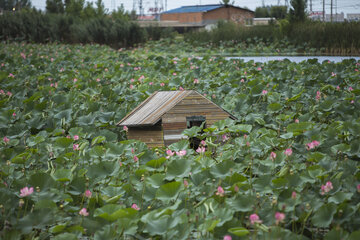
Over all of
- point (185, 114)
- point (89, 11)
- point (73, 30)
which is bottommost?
point (185, 114)

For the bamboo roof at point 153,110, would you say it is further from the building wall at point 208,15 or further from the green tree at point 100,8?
the building wall at point 208,15

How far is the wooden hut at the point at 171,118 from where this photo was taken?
2.31 metres

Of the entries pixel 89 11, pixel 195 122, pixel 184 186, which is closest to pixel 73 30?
pixel 89 11

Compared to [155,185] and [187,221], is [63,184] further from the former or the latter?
[187,221]

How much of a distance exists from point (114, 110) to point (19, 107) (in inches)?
28.9

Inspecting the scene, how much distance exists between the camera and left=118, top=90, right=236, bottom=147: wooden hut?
7.57 ft

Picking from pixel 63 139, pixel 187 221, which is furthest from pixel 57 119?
pixel 187 221

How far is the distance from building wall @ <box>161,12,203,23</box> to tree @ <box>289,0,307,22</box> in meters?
20.1

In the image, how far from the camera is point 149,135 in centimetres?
234

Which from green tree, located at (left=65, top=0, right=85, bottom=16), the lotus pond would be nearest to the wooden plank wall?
the lotus pond

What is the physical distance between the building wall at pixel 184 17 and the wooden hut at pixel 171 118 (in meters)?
28.1

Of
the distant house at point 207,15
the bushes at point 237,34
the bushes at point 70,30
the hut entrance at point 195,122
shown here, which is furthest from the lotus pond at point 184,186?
the distant house at point 207,15

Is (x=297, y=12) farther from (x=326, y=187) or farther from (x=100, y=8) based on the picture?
(x=100, y=8)

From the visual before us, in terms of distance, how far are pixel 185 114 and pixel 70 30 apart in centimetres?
1145
